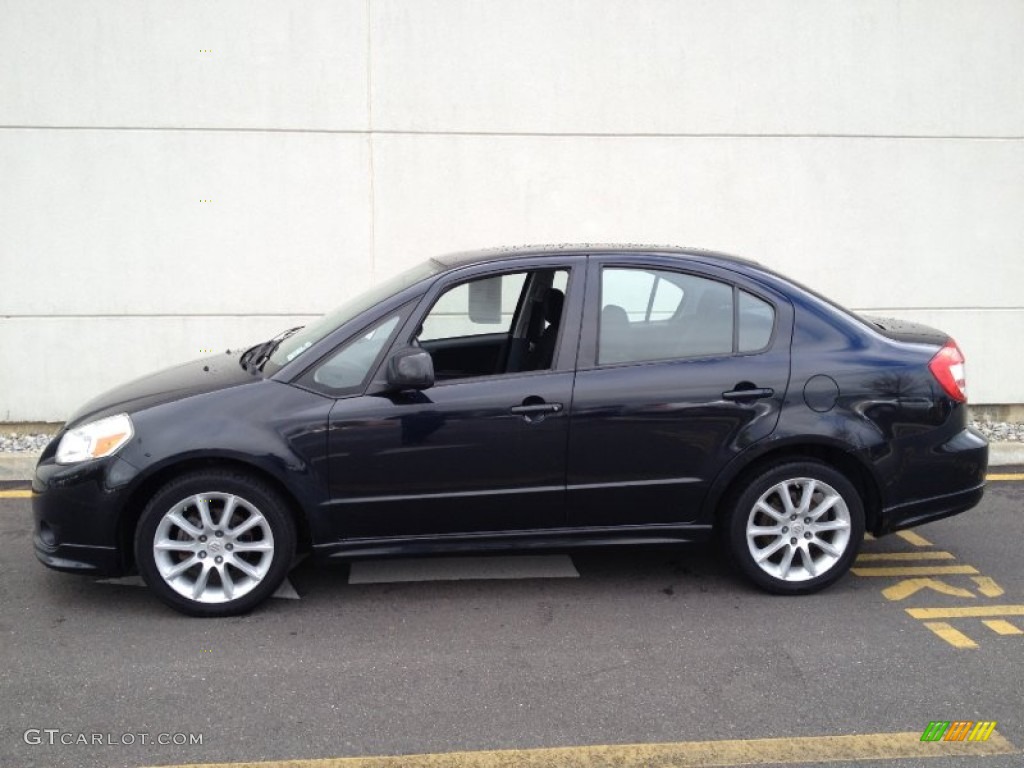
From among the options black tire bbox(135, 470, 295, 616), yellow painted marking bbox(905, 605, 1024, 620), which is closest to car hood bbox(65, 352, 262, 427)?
black tire bbox(135, 470, 295, 616)

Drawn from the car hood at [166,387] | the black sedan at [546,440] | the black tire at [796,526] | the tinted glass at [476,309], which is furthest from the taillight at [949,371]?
the car hood at [166,387]

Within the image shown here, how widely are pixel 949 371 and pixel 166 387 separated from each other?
3.52m

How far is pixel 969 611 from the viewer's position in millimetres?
4547

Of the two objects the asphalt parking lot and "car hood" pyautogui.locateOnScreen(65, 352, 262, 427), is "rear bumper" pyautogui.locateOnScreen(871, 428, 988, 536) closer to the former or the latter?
the asphalt parking lot

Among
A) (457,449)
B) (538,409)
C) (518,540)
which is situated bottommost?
(518,540)

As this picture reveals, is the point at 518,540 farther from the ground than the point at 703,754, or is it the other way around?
the point at 518,540

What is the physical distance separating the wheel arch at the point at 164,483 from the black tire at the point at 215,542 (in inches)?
1.2

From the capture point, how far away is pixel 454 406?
14.4ft

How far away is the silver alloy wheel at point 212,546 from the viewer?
4.32m

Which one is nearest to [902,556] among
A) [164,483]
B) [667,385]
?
[667,385]

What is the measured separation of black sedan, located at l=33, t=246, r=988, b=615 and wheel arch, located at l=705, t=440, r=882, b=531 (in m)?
0.01

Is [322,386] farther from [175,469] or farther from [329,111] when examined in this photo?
[329,111]

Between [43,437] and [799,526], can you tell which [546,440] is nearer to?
[799,526]

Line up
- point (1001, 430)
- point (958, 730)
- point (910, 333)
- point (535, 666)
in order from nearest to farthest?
1. point (958, 730)
2. point (535, 666)
3. point (910, 333)
4. point (1001, 430)
